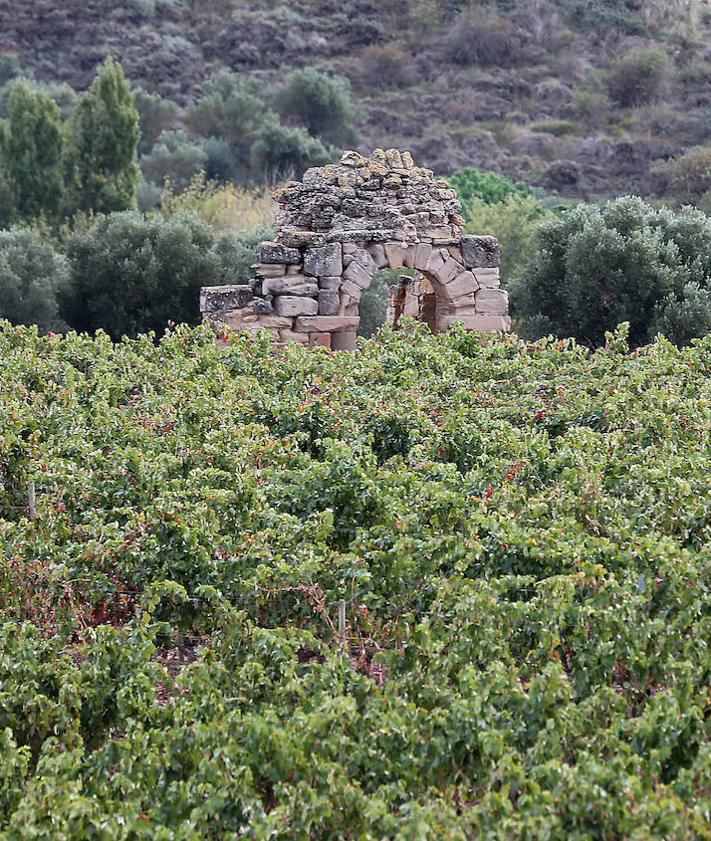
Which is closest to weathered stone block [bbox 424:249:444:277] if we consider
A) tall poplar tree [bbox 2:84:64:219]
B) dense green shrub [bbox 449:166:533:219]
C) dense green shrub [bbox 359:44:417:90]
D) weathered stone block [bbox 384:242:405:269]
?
weathered stone block [bbox 384:242:405:269]

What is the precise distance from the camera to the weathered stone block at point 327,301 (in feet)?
49.3

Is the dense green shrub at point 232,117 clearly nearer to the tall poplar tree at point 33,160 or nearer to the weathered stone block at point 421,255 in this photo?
the tall poplar tree at point 33,160

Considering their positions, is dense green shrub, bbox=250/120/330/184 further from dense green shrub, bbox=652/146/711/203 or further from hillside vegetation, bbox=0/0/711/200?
dense green shrub, bbox=652/146/711/203

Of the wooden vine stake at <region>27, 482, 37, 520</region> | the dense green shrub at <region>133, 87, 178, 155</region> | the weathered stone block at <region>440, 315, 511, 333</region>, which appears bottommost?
the dense green shrub at <region>133, 87, 178, 155</region>

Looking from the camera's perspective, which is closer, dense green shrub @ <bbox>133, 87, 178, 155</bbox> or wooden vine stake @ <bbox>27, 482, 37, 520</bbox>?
wooden vine stake @ <bbox>27, 482, 37, 520</bbox>

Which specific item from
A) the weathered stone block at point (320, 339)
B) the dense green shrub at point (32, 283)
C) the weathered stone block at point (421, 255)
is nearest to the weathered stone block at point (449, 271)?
the weathered stone block at point (421, 255)

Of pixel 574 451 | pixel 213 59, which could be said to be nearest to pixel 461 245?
pixel 574 451

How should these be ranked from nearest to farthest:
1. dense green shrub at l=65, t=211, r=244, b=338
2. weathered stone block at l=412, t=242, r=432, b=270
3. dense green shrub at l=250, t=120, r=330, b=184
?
weathered stone block at l=412, t=242, r=432, b=270, dense green shrub at l=65, t=211, r=244, b=338, dense green shrub at l=250, t=120, r=330, b=184

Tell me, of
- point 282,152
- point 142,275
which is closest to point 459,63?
point 282,152

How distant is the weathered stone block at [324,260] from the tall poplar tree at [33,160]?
16023 millimetres

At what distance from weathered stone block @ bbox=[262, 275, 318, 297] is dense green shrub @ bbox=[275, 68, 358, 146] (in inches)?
1088

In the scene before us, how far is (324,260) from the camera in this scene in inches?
590

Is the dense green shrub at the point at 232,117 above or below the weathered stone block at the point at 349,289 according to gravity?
below

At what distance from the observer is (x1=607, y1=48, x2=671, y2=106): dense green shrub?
1636 inches
